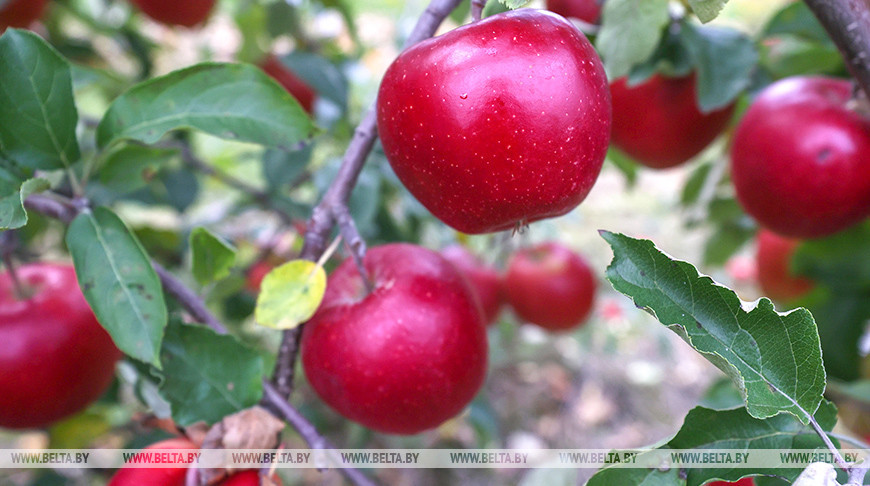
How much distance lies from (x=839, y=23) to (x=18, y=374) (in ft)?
2.49

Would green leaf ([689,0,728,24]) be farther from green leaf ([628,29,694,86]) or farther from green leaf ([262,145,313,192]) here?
green leaf ([262,145,313,192])

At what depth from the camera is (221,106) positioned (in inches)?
22.0

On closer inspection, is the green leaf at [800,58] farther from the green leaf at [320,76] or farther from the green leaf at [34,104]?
the green leaf at [34,104]

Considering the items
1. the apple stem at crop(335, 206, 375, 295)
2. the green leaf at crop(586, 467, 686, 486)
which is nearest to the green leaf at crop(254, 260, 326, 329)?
the apple stem at crop(335, 206, 375, 295)

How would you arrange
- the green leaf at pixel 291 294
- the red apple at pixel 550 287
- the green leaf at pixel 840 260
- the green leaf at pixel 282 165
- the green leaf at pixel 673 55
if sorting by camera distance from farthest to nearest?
1. the red apple at pixel 550 287
2. the green leaf at pixel 282 165
3. the green leaf at pixel 840 260
4. the green leaf at pixel 673 55
5. the green leaf at pixel 291 294

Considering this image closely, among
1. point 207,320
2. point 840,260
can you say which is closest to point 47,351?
point 207,320

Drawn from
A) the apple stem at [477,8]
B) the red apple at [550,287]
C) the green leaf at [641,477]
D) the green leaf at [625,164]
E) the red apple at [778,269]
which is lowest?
the red apple at [550,287]

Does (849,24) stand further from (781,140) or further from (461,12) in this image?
(461,12)

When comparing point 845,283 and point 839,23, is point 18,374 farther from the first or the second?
point 845,283

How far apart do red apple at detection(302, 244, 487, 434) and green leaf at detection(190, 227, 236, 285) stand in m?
0.09

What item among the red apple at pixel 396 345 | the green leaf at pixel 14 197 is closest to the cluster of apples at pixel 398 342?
the red apple at pixel 396 345

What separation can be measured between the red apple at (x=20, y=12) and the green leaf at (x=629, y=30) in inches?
32.3

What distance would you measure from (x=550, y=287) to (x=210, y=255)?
71 cm

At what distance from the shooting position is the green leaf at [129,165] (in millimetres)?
601
